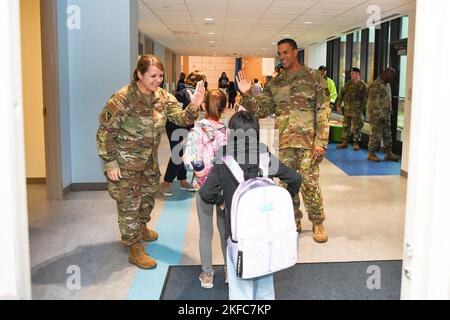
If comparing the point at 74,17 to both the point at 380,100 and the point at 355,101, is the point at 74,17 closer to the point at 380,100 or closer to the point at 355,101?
the point at 380,100

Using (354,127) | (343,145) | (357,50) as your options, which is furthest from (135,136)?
(357,50)

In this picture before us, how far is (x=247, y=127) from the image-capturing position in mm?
2312

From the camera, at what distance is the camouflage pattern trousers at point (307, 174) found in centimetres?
377

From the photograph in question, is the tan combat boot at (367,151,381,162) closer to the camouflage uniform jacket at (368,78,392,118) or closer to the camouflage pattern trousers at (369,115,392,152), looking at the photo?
the camouflage pattern trousers at (369,115,392,152)

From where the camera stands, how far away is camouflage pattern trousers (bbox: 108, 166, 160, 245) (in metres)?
3.16

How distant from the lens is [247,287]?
88.8 inches

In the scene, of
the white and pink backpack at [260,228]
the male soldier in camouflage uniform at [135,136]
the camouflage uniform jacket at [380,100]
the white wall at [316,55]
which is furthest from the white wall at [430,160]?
the white wall at [316,55]

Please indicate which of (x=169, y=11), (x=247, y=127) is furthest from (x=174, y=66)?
(x=247, y=127)

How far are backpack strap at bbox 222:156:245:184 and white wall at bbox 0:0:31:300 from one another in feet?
4.25

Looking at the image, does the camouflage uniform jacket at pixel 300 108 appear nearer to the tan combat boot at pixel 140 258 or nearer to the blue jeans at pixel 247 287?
the tan combat boot at pixel 140 258

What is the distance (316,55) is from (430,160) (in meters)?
15.2

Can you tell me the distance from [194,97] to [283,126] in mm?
967

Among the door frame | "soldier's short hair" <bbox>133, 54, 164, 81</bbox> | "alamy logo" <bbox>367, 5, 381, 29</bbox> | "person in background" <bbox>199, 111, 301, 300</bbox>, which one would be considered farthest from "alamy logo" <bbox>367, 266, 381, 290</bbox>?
"alamy logo" <bbox>367, 5, 381, 29</bbox>
